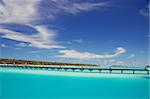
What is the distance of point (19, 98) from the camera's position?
10.1m

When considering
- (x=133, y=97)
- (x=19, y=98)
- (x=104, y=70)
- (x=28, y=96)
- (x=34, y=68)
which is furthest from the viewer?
(x=34, y=68)

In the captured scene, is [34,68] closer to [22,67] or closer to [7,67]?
[22,67]

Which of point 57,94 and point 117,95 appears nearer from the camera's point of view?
point 57,94

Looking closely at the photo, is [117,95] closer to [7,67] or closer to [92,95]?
[92,95]

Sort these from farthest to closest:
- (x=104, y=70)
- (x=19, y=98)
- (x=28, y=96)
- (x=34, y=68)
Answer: (x=34, y=68)
(x=104, y=70)
(x=28, y=96)
(x=19, y=98)

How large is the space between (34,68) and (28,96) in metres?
18.5

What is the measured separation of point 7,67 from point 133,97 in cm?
2211

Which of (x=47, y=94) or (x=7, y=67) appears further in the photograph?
(x=7, y=67)

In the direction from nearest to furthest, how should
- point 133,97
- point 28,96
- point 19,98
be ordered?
point 19,98, point 28,96, point 133,97

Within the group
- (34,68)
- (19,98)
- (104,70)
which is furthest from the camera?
(34,68)

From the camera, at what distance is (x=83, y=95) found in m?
11.5

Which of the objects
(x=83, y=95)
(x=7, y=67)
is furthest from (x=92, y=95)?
(x=7, y=67)

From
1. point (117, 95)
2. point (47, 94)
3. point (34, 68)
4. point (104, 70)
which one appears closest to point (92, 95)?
point (117, 95)

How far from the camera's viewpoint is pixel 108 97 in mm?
11484
